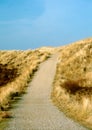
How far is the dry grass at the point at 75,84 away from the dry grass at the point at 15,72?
229 cm

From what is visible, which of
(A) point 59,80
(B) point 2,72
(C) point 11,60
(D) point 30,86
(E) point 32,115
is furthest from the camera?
(C) point 11,60

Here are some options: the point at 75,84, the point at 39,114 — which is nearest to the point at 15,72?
the point at 75,84

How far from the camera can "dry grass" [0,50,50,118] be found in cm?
2492

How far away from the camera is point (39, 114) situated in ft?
62.1

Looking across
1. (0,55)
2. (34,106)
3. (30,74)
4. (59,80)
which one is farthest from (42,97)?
(0,55)

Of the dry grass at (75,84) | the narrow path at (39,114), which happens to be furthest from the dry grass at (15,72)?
the dry grass at (75,84)

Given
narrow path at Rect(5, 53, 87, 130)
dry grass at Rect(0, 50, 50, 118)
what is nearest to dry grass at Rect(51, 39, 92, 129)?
narrow path at Rect(5, 53, 87, 130)

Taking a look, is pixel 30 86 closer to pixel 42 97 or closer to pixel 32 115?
pixel 42 97

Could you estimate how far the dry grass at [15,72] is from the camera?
981 inches

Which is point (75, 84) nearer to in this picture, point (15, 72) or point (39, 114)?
point (39, 114)

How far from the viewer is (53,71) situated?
3928 centimetres

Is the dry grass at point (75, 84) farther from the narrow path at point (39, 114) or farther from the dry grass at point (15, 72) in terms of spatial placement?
the dry grass at point (15, 72)

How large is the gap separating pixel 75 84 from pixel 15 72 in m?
15.8

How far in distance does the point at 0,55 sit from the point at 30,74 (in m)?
25.8
